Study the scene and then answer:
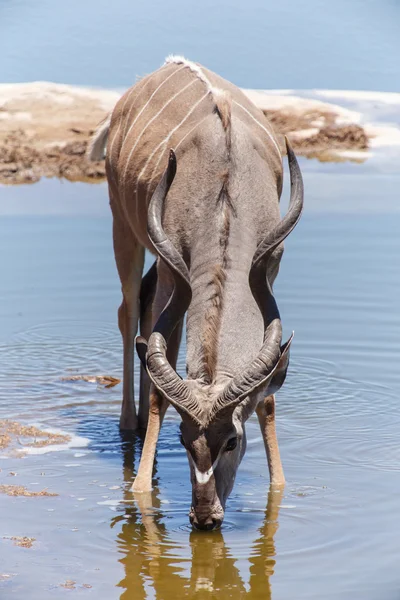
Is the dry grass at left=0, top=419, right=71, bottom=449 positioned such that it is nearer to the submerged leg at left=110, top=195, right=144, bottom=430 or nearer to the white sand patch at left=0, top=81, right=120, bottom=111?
the submerged leg at left=110, top=195, right=144, bottom=430

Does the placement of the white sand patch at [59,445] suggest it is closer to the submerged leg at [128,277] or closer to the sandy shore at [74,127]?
the submerged leg at [128,277]

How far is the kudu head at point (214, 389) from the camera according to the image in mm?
5527

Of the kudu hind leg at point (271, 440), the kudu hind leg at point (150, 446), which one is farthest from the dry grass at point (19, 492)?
the kudu hind leg at point (271, 440)

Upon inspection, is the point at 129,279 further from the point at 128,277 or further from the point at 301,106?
the point at 301,106

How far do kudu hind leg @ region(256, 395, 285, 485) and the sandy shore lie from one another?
38.6 ft

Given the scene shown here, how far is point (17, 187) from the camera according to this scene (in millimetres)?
17656

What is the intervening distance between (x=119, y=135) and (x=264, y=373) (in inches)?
127

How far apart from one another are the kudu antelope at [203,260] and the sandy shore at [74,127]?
1033 centimetres

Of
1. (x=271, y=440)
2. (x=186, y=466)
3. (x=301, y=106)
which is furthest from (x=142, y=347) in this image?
(x=301, y=106)

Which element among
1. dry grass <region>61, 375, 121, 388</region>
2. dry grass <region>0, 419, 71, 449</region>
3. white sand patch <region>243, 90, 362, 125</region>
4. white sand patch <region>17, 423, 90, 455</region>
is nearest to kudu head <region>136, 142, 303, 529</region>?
white sand patch <region>17, 423, 90, 455</region>

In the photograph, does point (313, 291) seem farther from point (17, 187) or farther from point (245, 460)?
point (17, 187)

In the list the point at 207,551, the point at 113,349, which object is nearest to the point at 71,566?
the point at 207,551

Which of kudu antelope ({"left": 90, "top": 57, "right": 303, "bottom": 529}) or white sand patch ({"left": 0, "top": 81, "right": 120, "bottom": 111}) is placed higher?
kudu antelope ({"left": 90, "top": 57, "right": 303, "bottom": 529})

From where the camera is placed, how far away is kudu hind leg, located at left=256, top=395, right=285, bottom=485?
6.68 meters
